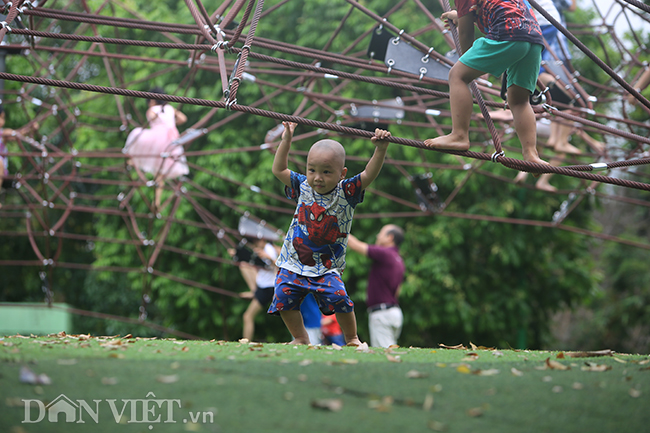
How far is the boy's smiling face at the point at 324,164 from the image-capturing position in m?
3.33

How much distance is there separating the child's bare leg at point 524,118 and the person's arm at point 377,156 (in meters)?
0.81

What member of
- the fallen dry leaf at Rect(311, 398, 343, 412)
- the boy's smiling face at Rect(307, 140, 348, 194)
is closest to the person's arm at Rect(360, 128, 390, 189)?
the boy's smiling face at Rect(307, 140, 348, 194)

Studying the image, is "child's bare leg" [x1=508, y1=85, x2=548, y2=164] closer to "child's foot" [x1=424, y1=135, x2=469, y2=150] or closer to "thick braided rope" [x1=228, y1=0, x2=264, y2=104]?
"child's foot" [x1=424, y1=135, x2=469, y2=150]

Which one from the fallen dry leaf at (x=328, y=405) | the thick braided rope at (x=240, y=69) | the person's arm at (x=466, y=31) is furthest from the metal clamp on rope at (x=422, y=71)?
the fallen dry leaf at (x=328, y=405)

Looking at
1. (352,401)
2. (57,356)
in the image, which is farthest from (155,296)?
(352,401)

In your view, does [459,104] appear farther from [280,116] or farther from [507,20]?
[280,116]

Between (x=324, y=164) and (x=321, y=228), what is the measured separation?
39 cm

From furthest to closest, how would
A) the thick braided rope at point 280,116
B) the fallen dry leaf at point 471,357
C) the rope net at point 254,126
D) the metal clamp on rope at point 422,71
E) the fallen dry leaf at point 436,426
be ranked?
the rope net at point 254,126, the metal clamp on rope at point 422,71, the thick braided rope at point 280,116, the fallen dry leaf at point 471,357, the fallen dry leaf at point 436,426

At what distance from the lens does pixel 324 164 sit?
3.34 m

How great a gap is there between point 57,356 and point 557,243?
9748 mm

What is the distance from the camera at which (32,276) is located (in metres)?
14.0

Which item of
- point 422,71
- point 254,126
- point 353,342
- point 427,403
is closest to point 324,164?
point 353,342

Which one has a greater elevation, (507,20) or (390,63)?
(390,63)

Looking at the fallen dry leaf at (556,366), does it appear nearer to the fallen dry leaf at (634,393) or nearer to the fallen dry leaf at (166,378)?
the fallen dry leaf at (634,393)
